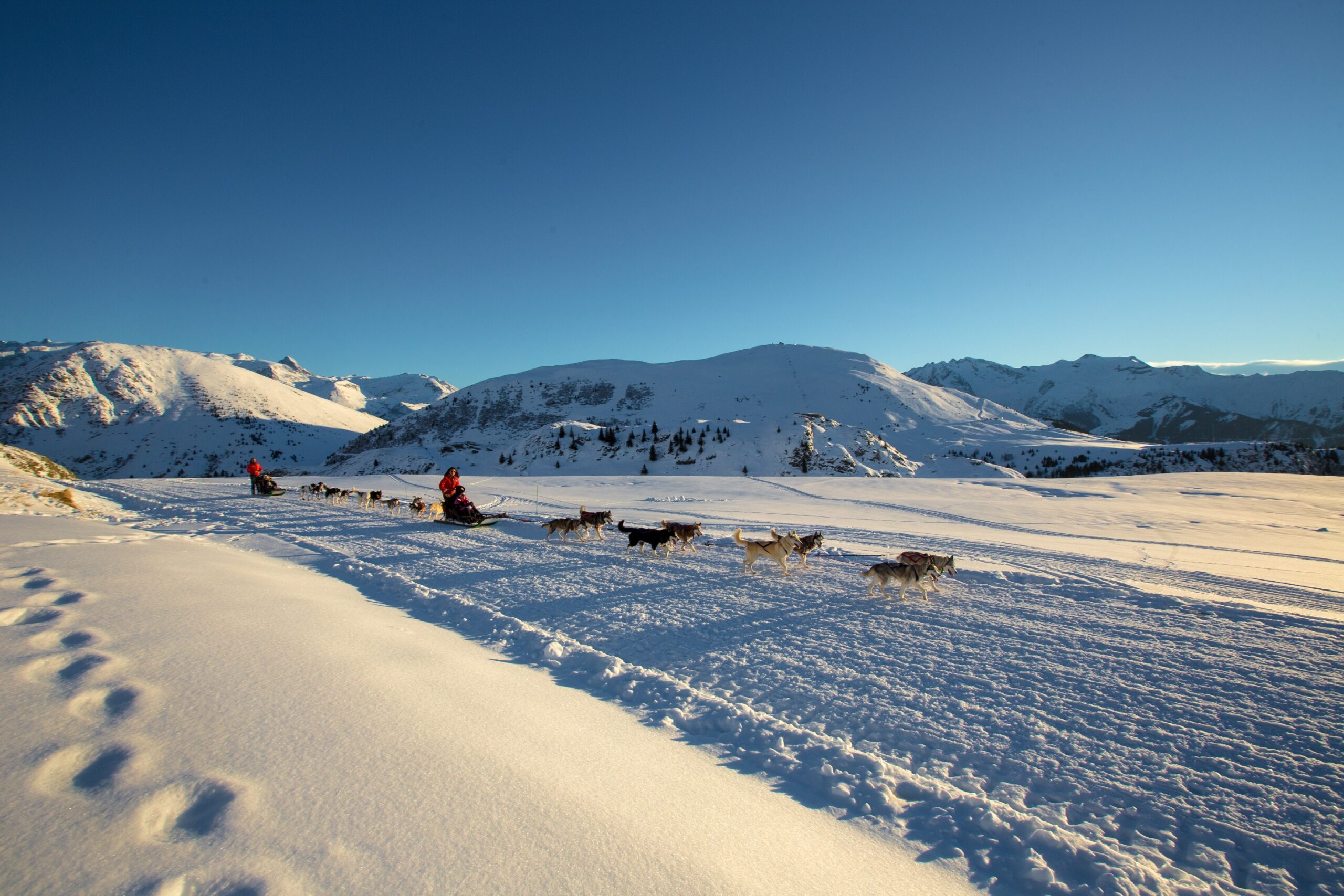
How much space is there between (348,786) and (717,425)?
182ft

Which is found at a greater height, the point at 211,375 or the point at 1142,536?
the point at 211,375

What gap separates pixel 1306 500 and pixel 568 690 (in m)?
31.0

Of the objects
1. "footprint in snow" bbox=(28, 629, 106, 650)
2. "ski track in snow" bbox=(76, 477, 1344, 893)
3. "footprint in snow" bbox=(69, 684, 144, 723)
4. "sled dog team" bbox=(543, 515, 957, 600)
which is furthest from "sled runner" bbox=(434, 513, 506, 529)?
"footprint in snow" bbox=(69, 684, 144, 723)

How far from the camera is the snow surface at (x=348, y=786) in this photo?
7.12 feet

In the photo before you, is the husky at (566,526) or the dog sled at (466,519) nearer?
the husky at (566,526)

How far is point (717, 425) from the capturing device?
57812 mm

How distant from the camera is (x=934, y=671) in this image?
505 cm

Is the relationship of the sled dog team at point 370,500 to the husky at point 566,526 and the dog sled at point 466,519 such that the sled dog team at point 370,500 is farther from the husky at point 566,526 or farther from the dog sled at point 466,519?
the husky at point 566,526

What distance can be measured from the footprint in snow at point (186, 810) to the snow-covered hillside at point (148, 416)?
329 ft

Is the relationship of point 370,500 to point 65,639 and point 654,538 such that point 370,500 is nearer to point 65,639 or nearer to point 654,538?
point 654,538

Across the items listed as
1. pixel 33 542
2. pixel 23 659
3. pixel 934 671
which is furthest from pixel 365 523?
pixel 934 671

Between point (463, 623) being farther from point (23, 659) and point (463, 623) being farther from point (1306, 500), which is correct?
point (1306, 500)

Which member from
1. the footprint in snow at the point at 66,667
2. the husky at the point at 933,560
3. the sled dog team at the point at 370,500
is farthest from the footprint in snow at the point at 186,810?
the sled dog team at the point at 370,500

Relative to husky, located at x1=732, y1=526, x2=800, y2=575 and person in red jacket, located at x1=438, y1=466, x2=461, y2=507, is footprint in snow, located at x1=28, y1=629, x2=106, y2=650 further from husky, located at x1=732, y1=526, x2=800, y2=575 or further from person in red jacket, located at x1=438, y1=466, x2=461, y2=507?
person in red jacket, located at x1=438, y1=466, x2=461, y2=507
